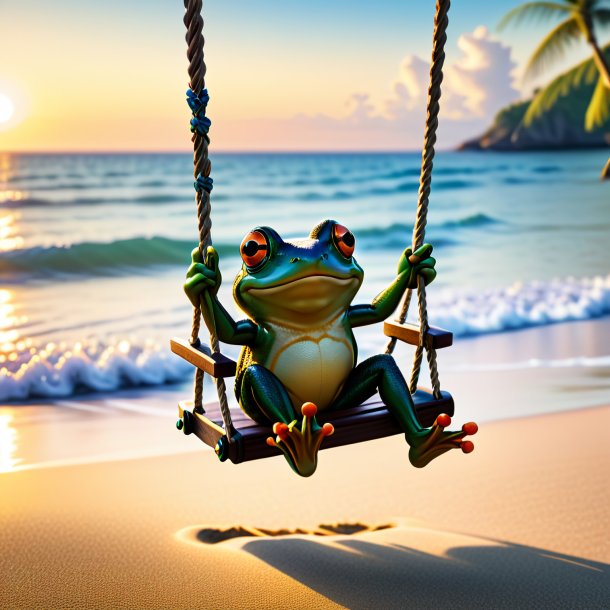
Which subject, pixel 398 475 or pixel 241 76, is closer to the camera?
pixel 398 475

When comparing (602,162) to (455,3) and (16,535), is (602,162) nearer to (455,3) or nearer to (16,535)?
(455,3)

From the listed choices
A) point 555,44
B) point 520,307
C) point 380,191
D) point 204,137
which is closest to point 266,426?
point 204,137

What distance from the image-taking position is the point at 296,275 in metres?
2.51

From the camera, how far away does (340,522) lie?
3.94 meters

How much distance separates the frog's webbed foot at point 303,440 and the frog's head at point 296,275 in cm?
38

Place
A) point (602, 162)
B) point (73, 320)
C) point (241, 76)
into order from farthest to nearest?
1. point (602, 162)
2. point (241, 76)
3. point (73, 320)

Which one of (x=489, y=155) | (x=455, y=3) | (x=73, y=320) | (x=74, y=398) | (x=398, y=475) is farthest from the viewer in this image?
(x=489, y=155)

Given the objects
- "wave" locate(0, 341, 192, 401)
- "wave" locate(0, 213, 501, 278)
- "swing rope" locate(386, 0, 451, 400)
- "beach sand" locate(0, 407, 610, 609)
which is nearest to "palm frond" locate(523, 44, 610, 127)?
"wave" locate(0, 213, 501, 278)

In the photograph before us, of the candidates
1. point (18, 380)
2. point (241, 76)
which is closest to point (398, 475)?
point (18, 380)

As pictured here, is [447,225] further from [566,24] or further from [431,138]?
[431,138]

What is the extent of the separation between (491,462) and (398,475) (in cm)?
51

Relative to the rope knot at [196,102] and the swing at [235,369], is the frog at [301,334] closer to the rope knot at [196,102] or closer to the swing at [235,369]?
the swing at [235,369]

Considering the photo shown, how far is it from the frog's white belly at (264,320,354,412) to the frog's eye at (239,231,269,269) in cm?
22

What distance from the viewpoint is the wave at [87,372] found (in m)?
6.90
